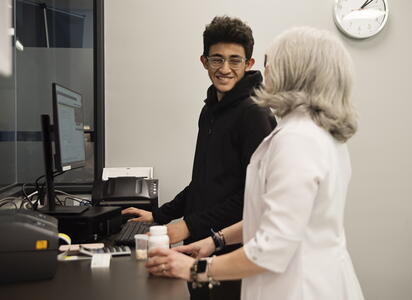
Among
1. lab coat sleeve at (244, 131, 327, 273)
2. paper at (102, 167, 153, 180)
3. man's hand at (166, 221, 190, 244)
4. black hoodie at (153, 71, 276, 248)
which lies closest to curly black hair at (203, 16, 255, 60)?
black hoodie at (153, 71, 276, 248)

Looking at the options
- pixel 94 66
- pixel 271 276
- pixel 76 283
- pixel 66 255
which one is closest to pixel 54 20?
pixel 94 66

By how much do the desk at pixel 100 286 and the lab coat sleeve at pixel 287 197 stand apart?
0.23 m

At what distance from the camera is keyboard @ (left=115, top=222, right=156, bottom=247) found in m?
1.62

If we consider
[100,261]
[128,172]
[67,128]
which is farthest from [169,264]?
[128,172]

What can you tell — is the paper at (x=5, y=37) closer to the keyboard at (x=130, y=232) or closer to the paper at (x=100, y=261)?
the paper at (x=100, y=261)

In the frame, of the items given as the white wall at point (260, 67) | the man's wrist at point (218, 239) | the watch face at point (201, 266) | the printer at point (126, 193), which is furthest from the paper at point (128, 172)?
the watch face at point (201, 266)

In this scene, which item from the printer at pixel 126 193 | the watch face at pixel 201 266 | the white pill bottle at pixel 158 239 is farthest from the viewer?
the printer at pixel 126 193

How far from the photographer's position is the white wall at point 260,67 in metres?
2.83

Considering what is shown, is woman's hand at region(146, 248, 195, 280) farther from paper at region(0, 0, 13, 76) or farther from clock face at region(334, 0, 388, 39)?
clock face at region(334, 0, 388, 39)

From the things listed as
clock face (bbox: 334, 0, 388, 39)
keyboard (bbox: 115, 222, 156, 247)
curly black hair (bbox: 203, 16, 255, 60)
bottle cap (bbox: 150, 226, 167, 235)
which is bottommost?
keyboard (bbox: 115, 222, 156, 247)

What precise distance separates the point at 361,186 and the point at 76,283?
7.46ft

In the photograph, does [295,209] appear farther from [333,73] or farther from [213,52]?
[213,52]

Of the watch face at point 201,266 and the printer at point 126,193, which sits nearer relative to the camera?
the watch face at point 201,266

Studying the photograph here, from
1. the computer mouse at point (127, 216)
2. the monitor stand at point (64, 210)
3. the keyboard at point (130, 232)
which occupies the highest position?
the monitor stand at point (64, 210)
